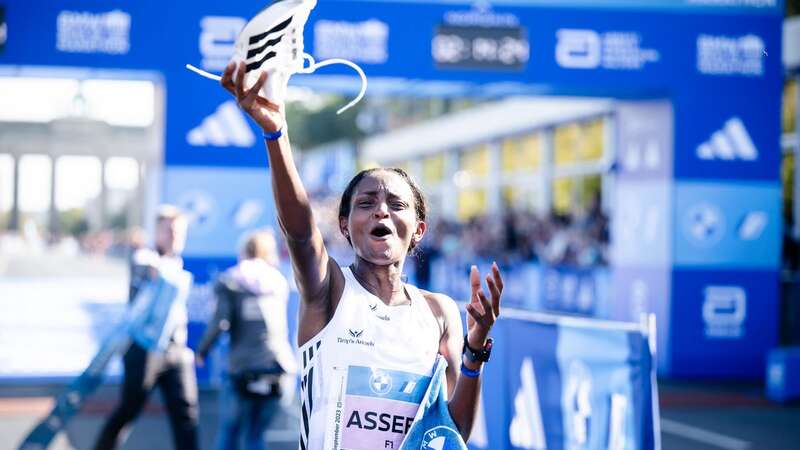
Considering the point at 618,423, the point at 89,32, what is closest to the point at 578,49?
the point at 89,32

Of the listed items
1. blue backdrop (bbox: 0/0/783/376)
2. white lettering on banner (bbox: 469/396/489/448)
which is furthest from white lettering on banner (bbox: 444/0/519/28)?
white lettering on banner (bbox: 469/396/489/448)

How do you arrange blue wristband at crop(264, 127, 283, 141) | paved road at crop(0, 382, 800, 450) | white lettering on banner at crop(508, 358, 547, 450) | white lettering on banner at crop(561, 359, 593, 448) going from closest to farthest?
blue wristband at crop(264, 127, 283, 141), white lettering on banner at crop(561, 359, 593, 448), white lettering on banner at crop(508, 358, 547, 450), paved road at crop(0, 382, 800, 450)

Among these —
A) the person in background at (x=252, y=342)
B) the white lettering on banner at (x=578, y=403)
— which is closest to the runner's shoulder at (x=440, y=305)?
the white lettering on banner at (x=578, y=403)

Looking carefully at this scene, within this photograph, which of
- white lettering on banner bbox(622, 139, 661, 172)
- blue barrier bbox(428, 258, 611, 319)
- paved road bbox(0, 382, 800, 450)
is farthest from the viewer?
blue barrier bbox(428, 258, 611, 319)

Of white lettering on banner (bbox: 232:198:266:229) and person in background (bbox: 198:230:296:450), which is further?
white lettering on banner (bbox: 232:198:266:229)

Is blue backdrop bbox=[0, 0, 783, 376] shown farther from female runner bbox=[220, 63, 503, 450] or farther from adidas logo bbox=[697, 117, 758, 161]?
female runner bbox=[220, 63, 503, 450]

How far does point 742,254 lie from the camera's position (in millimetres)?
13734

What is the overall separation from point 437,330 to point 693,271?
11.1m

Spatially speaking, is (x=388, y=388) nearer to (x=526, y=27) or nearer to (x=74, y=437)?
(x=74, y=437)

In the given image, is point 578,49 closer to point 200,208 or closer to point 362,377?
point 200,208

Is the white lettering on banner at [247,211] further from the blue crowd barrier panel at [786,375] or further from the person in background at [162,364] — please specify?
the blue crowd barrier panel at [786,375]

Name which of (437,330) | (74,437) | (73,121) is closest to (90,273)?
(73,121)

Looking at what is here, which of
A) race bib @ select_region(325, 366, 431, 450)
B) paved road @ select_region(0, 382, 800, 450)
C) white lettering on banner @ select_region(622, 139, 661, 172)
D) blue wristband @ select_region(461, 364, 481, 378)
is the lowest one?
paved road @ select_region(0, 382, 800, 450)

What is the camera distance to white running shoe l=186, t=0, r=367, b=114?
2.55m
